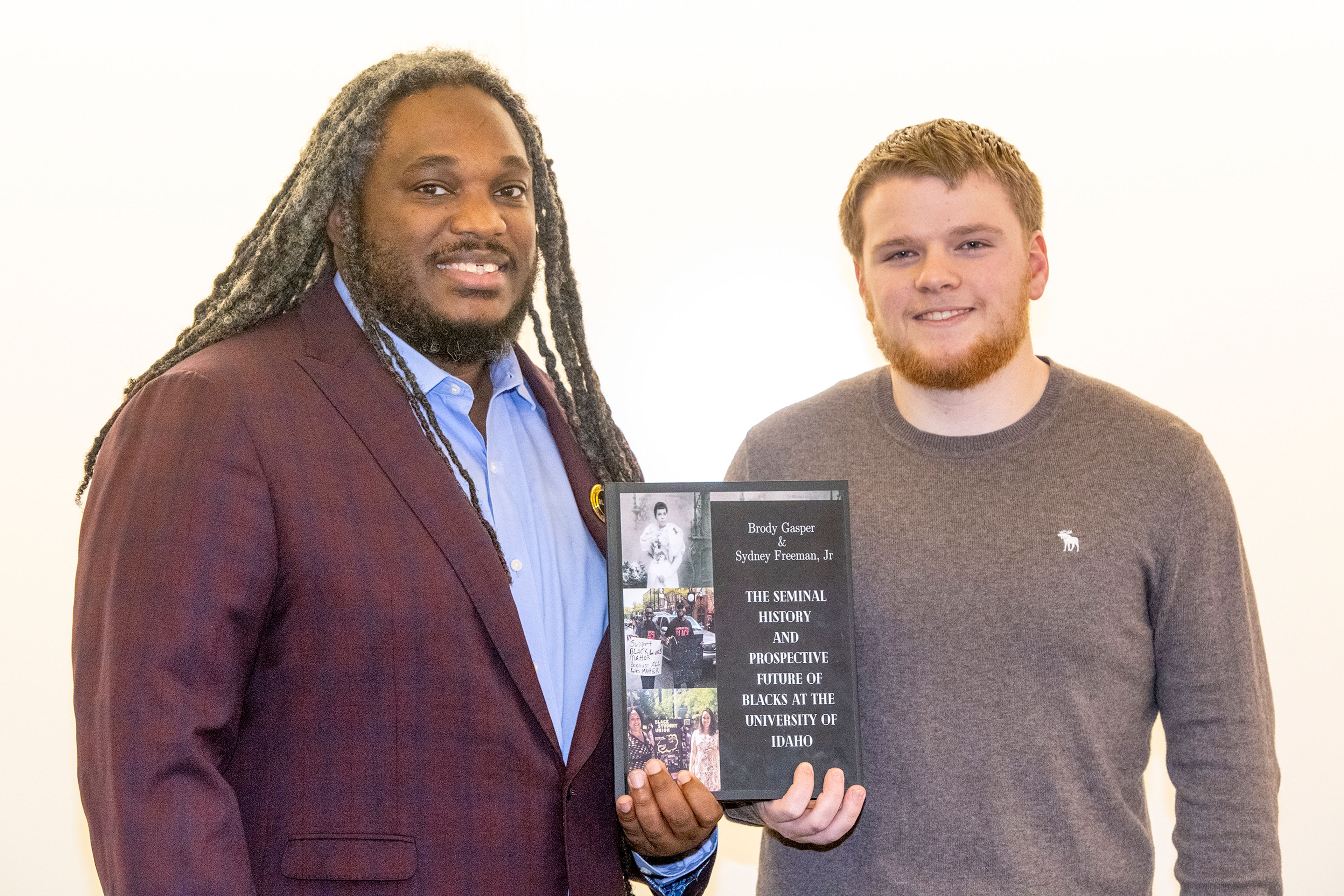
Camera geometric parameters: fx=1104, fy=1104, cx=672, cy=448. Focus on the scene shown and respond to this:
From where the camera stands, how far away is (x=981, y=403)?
6.38 feet

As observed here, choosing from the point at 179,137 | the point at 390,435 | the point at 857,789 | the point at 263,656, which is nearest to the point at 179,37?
the point at 179,137

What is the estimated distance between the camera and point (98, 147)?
9.46ft

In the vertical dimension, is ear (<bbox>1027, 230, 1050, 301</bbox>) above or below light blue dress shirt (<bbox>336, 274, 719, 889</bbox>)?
above

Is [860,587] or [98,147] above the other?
[98,147]

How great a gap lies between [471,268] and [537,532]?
424mm

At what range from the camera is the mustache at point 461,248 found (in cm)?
169

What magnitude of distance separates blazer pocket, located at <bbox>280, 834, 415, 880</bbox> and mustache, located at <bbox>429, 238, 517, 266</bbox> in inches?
32.9

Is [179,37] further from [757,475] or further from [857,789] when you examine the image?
[857,789]

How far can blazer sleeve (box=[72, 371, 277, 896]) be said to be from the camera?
1.30m

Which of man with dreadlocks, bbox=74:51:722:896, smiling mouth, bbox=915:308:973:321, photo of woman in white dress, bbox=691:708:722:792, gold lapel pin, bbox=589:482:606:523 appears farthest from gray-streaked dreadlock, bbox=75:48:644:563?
smiling mouth, bbox=915:308:973:321

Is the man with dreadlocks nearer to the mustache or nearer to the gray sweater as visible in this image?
the mustache

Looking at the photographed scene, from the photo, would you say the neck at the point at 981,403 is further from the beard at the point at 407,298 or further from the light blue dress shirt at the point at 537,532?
the beard at the point at 407,298

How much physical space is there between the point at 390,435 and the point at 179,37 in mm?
1938

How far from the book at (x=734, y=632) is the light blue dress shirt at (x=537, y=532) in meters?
0.08
